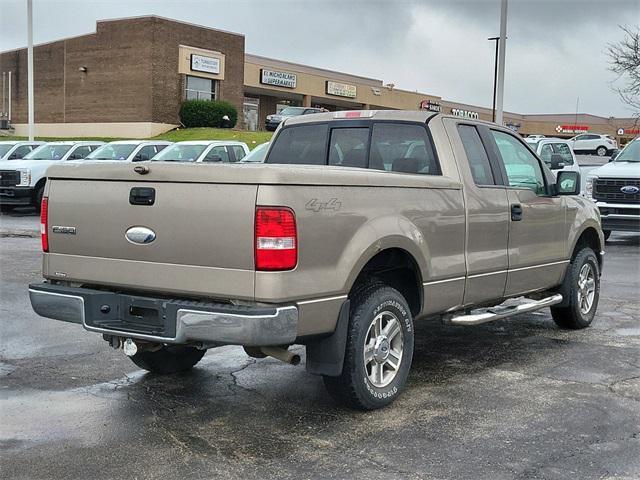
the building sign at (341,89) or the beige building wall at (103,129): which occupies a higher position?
the building sign at (341,89)

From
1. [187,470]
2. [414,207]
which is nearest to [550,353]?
[414,207]

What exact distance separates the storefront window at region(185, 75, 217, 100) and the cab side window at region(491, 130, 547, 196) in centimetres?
3927

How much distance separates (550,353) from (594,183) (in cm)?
960

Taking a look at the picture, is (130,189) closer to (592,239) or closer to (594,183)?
(592,239)

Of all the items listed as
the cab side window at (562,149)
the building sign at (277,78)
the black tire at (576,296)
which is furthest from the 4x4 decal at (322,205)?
the building sign at (277,78)

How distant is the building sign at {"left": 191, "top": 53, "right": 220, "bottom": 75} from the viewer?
44.1 m

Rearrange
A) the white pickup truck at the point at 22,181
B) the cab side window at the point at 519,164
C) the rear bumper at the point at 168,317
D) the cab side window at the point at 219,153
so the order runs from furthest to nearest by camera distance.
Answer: the white pickup truck at the point at 22,181 → the cab side window at the point at 219,153 → the cab side window at the point at 519,164 → the rear bumper at the point at 168,317

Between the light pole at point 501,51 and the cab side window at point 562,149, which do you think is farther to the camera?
the cab side window at point 562,149

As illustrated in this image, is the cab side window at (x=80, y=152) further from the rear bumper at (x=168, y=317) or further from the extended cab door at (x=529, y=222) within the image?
the rear bumper at (x=168, y=317)

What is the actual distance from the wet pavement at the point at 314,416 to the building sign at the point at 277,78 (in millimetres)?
46222

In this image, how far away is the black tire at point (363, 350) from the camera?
5031 mm

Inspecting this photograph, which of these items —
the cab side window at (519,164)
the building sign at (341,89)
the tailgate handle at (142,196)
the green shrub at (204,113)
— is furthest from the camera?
the building sign at (341,89)

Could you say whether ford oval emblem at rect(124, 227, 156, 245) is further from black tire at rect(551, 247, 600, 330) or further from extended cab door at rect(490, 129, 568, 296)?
black tire at rect(551, 247, 600, 330)

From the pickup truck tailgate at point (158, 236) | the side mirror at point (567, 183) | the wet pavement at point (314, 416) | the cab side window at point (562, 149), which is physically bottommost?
the wet pavement at point (314, 416)
